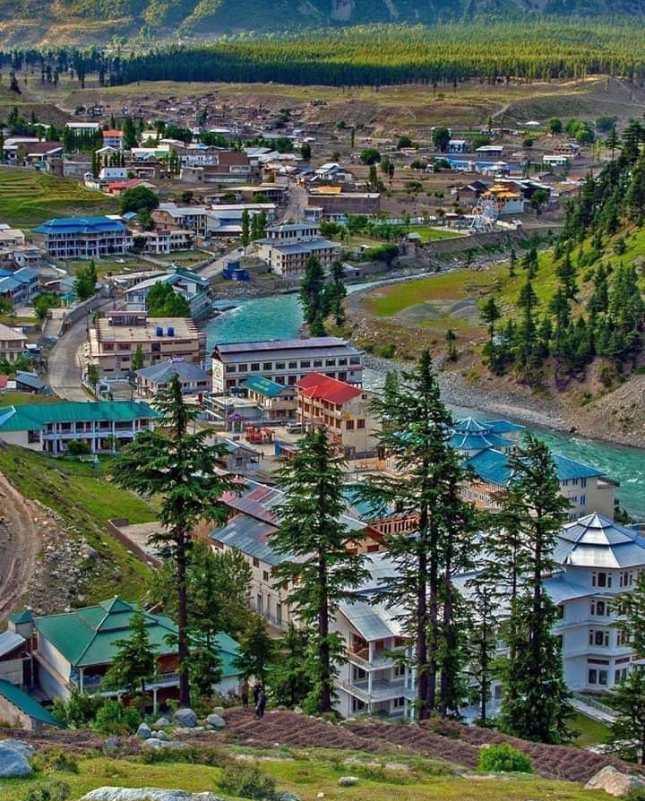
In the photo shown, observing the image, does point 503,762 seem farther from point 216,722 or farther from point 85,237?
point 85,237

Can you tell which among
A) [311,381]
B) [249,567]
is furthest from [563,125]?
[249,567]

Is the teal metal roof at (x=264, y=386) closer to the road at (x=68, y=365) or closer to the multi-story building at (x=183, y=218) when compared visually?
the road at (x=68, y=365)

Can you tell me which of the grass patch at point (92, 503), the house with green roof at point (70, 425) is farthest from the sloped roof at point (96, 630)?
the house with green roof at point (70, 425)

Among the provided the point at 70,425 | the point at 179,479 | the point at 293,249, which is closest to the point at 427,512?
the point at 179,479

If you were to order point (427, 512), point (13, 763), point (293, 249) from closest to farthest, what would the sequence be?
1. point (13, 763)
2. point (427, 512)
3. point (293, 249)

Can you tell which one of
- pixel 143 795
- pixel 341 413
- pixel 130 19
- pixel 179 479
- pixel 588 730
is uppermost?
pixel 130 19

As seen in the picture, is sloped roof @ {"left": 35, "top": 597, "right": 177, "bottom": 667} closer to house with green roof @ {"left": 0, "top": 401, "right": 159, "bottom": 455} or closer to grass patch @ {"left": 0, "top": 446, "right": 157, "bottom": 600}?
grass patch @ {"left": 0, "top": 446, "right": 157, "bottom": 600}

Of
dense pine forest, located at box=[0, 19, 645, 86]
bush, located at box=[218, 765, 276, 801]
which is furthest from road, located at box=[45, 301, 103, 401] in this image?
dense pine forest, located at box=[0, 19, 645, 86]
